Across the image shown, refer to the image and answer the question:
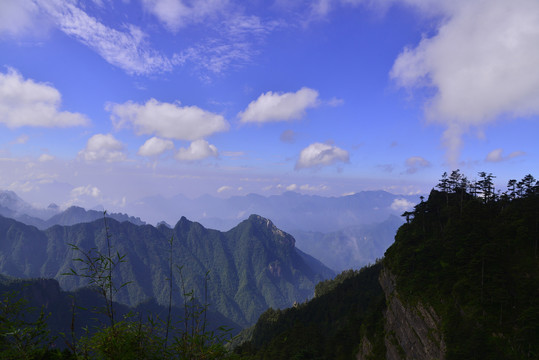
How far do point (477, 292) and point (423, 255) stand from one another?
14.5 metres

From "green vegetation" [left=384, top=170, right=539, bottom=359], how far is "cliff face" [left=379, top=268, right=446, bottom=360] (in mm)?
2110

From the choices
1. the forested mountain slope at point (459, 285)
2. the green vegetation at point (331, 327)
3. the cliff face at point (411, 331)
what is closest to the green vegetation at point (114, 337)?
the green vegetation at point (331, 327)

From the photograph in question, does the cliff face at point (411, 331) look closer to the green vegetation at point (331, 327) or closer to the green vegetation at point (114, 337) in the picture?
the green vegetation at point (331, 327)

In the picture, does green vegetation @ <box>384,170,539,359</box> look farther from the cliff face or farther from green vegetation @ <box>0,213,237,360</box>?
green vegetation @ <box>0,213,237,360</box>

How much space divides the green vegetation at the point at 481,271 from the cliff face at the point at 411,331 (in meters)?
2.11

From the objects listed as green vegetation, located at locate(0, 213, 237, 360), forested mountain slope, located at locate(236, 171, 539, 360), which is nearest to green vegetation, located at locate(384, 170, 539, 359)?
forested mountain slope, located at locate(236, 171, 539, 360)

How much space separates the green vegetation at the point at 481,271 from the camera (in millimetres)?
41344

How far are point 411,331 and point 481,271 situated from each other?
18.2m

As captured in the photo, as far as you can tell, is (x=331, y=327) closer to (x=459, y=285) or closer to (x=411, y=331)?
(x=411, y=331)

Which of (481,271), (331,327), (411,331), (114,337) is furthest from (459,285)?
(331,327)

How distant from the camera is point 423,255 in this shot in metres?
62.0

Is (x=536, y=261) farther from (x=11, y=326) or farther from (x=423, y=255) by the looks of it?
(x=11, y=326)

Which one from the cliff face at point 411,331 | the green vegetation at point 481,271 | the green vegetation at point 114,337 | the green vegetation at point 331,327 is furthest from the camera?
→ the green vegetation at point 331,327

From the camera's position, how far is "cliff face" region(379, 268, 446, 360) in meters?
50.1
